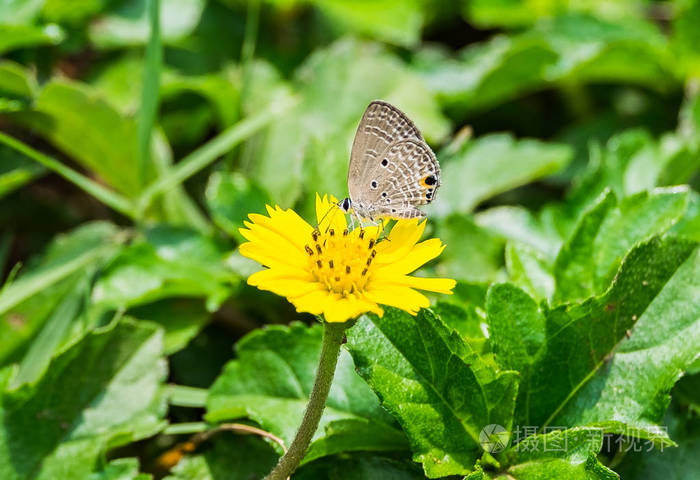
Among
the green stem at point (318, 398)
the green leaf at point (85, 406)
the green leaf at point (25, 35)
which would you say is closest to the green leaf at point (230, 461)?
the green leaf at point (85, 406)

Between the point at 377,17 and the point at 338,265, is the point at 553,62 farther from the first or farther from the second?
the point at 338,265

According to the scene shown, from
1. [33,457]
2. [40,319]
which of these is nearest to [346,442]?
[33,457]

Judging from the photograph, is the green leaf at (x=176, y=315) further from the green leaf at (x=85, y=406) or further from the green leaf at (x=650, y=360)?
the green leaf at (x=650, y=360)

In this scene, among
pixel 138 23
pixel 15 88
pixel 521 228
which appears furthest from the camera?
pixel 138 23

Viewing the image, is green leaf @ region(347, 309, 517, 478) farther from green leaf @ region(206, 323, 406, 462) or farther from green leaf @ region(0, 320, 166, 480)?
green leaf @ region(0, 320, 166, 480)

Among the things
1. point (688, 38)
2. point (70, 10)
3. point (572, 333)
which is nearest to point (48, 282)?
point (70, 10)

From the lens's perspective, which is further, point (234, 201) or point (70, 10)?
point (70, 10)

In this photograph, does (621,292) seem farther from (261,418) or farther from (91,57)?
(91,57)
